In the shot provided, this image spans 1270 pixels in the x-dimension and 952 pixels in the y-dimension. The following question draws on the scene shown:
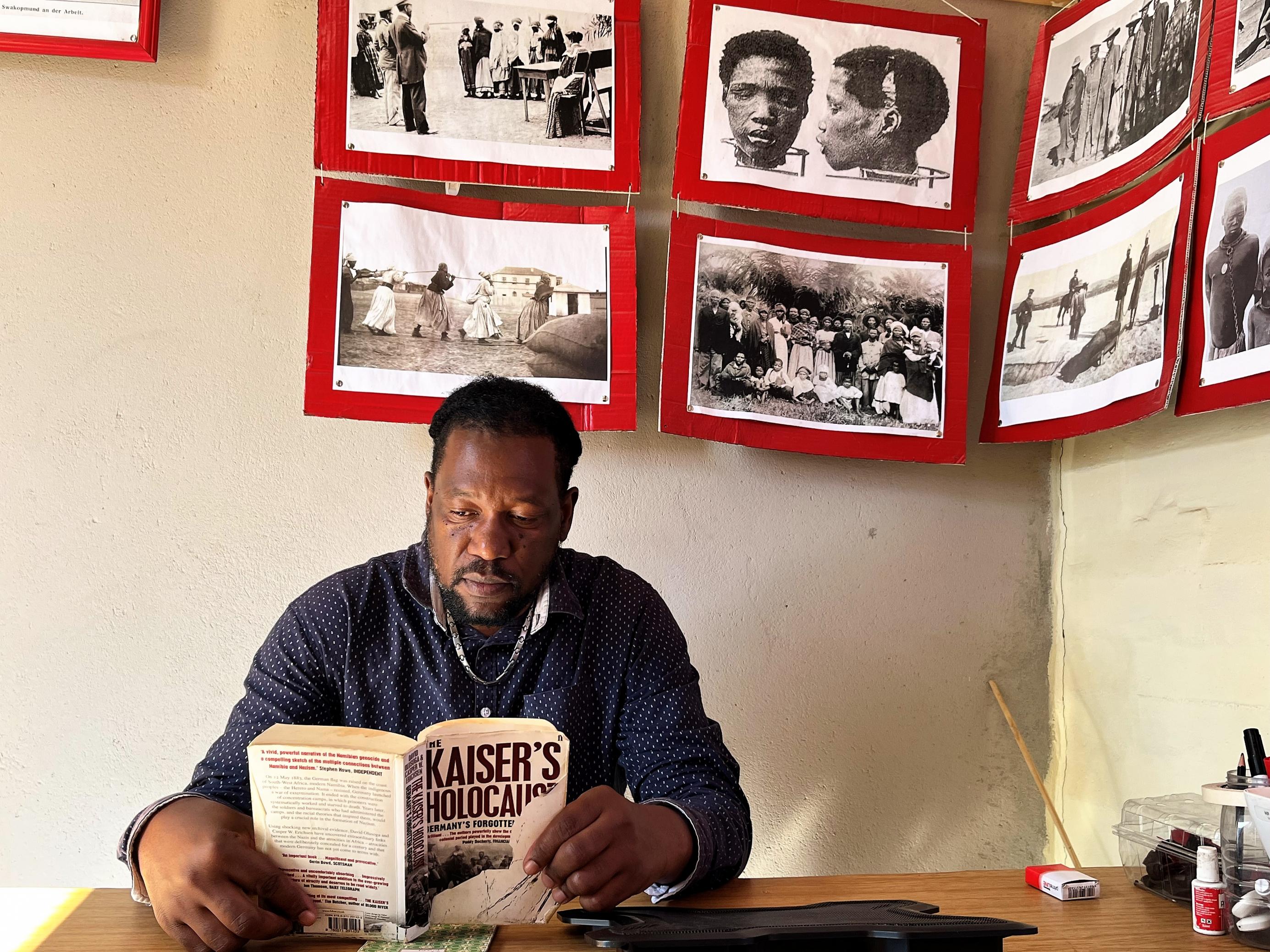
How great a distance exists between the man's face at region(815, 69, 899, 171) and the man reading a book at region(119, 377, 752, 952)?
0.96 metres

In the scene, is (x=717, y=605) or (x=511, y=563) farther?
(x=717, y=605)

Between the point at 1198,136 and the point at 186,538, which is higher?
the point at 1198,136

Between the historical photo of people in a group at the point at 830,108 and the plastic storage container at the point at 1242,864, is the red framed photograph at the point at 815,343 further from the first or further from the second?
the plastic storage container at the point at 1242,864

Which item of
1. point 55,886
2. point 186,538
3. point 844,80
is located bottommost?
point 55,886

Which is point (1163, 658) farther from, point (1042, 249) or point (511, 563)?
point (511, 563)

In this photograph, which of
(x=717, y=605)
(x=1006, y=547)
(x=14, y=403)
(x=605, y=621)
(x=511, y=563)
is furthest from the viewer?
(x=1006, y=547)

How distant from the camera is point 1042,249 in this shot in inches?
83.8

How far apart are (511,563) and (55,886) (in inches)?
45.6

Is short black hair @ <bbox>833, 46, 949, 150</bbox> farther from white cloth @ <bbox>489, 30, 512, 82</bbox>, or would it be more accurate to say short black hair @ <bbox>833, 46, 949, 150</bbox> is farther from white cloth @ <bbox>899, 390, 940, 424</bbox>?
white cloth @ <bbox>489, 30, 512, 82</bbox>

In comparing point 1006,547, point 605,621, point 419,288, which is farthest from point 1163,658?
point 419,288

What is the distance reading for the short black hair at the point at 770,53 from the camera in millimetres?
2094

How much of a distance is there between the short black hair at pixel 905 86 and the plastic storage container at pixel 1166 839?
1.42m

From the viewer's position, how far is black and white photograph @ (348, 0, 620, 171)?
1950mm

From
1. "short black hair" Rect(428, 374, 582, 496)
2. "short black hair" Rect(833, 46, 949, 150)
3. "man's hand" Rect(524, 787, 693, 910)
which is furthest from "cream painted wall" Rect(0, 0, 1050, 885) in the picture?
"man's hand" Rect(524, 787, 693, 910)
